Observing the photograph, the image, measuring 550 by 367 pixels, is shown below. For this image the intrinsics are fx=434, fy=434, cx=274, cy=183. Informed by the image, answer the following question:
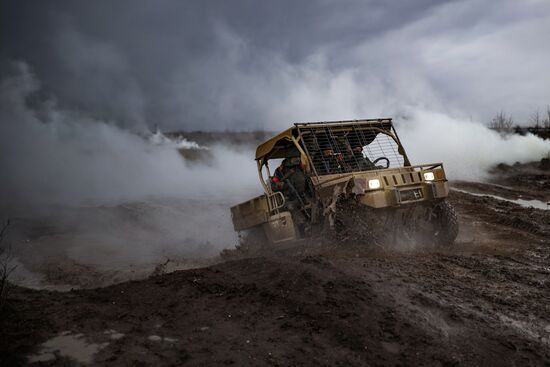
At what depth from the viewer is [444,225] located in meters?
7.26

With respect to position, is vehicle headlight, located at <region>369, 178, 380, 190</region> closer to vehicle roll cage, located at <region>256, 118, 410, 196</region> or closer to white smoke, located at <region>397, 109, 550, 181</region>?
vehicle roll cage, located at <region>256, 118, 410, 196</region>

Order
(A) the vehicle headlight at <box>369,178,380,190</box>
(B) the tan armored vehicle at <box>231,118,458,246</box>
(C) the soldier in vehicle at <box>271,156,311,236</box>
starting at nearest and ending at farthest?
(A) the vehicle headlight at <box>369,178,380,190</box> → (B) the tan armored vehicle at <box>231,118,458,246</box> → (C) the soldier in vehicle at <box>271,156,311,236</box>

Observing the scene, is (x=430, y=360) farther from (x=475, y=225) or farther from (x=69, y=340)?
(x=475, y=225)

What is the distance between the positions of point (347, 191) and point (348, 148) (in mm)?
1517

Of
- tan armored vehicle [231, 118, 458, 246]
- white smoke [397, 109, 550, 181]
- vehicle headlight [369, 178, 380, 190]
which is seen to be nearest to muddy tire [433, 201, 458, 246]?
tan armored vehicle [231, 118, 458, 246]

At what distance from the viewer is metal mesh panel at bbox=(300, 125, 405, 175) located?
25.0 ft

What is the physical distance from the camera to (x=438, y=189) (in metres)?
6.89

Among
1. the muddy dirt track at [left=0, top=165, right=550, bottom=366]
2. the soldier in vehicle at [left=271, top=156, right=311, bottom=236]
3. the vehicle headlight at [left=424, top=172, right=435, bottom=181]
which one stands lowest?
the muddy dirt track at [left=0, top=165, right=550, bottom=366]

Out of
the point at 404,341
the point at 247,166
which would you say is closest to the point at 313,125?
the point at 404,341

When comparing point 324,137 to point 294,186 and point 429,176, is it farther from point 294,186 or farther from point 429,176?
point 429,176

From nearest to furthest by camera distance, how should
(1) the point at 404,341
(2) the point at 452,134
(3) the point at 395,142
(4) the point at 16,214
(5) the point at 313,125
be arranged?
(1) the point at 404,341
(5) the point at 313,125
(3) the point at 395,142
(4) the point at 16,214
(2) the point at 452,134

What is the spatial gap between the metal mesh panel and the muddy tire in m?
1.24

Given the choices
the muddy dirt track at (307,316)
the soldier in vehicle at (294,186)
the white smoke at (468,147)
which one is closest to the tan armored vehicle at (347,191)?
the soldier in vehicle at (294,186)

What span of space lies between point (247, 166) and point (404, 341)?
75.7 ft
